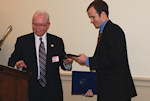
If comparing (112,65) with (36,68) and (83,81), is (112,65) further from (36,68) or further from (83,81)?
(36,68)

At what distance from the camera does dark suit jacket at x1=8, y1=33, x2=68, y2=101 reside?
2.77 m

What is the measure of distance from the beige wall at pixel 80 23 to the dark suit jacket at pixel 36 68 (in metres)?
0.66

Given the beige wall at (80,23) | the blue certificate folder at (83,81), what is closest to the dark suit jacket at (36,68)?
the blue certificate folder at (83,81)

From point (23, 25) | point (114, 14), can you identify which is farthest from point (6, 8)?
point (114, 14)

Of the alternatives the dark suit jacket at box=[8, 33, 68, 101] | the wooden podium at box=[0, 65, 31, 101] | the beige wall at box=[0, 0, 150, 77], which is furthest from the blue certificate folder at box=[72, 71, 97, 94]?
the wooden podium at box=[0, 65, 31, 101]

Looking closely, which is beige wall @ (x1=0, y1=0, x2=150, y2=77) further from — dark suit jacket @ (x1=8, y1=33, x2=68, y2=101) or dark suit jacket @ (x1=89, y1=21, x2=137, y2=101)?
dark suit jacket @ (x1=89, y1=21, x2=137, y2=101)

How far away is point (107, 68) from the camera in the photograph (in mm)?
2301

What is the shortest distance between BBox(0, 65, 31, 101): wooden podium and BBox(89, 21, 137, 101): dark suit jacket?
73 centimetres

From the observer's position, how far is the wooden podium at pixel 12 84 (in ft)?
6.21

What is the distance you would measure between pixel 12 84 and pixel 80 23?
1854mm

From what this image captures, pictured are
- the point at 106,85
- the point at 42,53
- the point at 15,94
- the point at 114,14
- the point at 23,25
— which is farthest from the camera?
the point at 23,25

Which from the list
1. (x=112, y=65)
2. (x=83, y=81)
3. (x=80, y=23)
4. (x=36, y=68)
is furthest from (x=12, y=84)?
(x=80, y=23)

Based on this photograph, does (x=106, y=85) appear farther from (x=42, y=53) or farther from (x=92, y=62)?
(x=42, y=53)

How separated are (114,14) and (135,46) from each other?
0.57 meters
